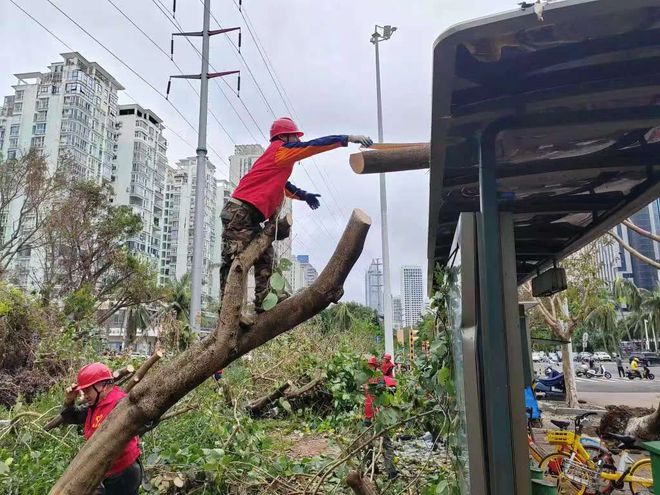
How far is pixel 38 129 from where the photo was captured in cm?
5072

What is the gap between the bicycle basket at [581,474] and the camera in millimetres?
5516

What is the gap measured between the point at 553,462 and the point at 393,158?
5441 mm

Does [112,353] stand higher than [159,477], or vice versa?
[112,353]

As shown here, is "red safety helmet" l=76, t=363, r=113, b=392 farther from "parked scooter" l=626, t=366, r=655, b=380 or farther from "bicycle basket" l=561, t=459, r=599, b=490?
"parked scooter" l=626, t=366, r=655, b=380

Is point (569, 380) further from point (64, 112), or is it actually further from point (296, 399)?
point (64, 112)

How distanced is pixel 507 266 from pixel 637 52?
38.4 inches

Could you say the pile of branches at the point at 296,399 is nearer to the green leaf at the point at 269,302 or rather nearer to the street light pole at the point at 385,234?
the street light pole at the point at 385,234

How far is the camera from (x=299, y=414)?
9.66m

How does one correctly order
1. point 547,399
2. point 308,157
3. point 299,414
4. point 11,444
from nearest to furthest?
point 308,157, point 11,444, point 299,414, point 547,399

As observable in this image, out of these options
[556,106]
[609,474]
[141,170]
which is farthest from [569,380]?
[141,170]

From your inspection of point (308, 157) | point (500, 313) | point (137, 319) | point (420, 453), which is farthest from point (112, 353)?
point (137, 319)

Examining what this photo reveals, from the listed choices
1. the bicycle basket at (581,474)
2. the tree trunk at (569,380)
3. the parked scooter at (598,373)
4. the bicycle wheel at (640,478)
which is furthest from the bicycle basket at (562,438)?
the parked scooter at (598,373)

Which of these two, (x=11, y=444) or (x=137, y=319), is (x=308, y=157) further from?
(x=137, y=319)

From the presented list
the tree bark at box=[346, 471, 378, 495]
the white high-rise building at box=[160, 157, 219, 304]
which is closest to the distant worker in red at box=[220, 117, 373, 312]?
the tree bark at box=[346, 471, 378, 495]
